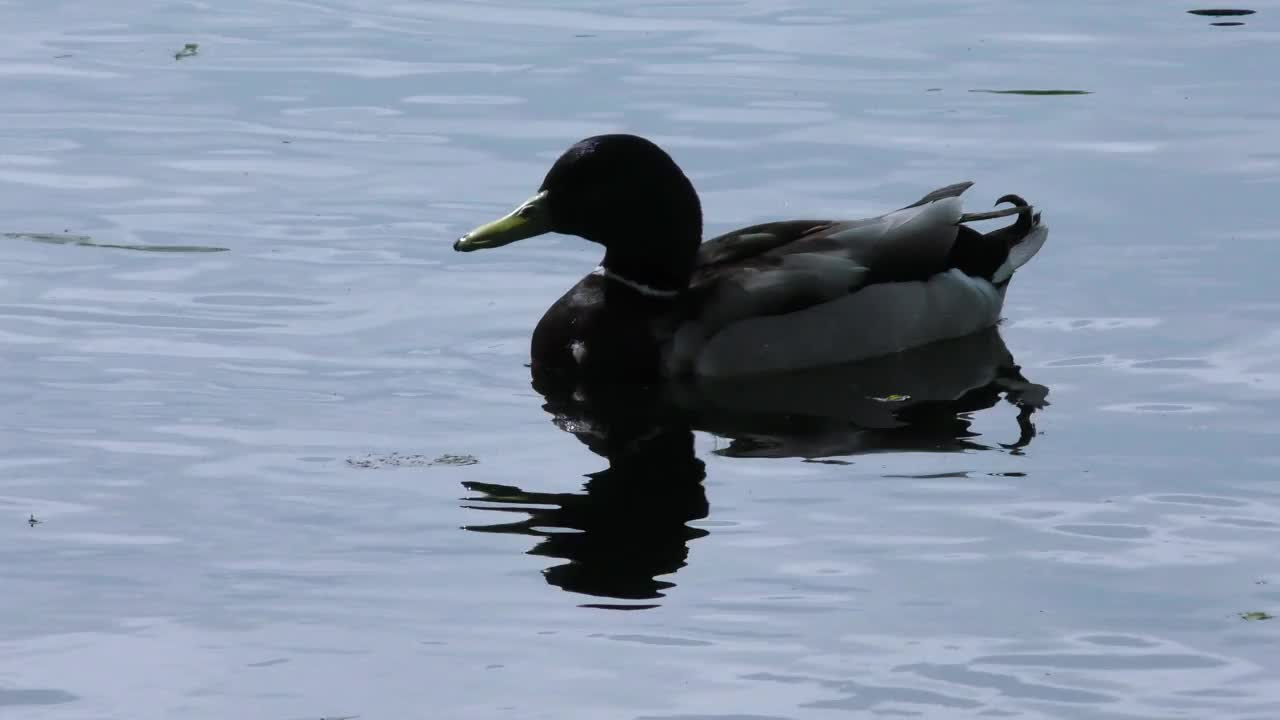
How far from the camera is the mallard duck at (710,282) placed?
10.8m

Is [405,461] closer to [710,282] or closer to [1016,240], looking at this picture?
[710,282]

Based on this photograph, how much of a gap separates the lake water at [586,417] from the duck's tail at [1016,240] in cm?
26

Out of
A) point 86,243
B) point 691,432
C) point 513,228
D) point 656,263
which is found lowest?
point 691,432

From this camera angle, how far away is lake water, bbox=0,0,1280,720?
7.18 m

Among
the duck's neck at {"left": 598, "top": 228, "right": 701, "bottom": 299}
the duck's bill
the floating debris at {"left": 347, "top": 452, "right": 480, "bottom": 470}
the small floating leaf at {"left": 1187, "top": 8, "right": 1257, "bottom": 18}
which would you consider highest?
the small floating leaf at {"left": 1187, "top": 8, "right": 1257, "bottom": 18}

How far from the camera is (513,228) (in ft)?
36.0

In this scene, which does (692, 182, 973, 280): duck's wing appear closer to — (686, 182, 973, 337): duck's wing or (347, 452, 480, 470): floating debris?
(686, 182, 973, 337): duck's wing

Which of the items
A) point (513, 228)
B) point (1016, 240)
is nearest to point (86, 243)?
point (513, 228)

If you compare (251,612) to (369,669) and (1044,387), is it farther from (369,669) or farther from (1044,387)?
(1044,387)

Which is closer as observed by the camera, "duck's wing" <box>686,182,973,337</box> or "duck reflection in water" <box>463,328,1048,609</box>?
"duck reflection in water" <box>463,328,1048,609</box>

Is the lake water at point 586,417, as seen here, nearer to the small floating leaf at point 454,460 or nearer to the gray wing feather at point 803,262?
the small floating leaf at point 454,460

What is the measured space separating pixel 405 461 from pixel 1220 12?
11478mm

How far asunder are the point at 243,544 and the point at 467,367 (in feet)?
8.63

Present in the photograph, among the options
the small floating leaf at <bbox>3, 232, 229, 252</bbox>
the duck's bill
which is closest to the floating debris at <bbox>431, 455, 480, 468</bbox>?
the duck's bill
